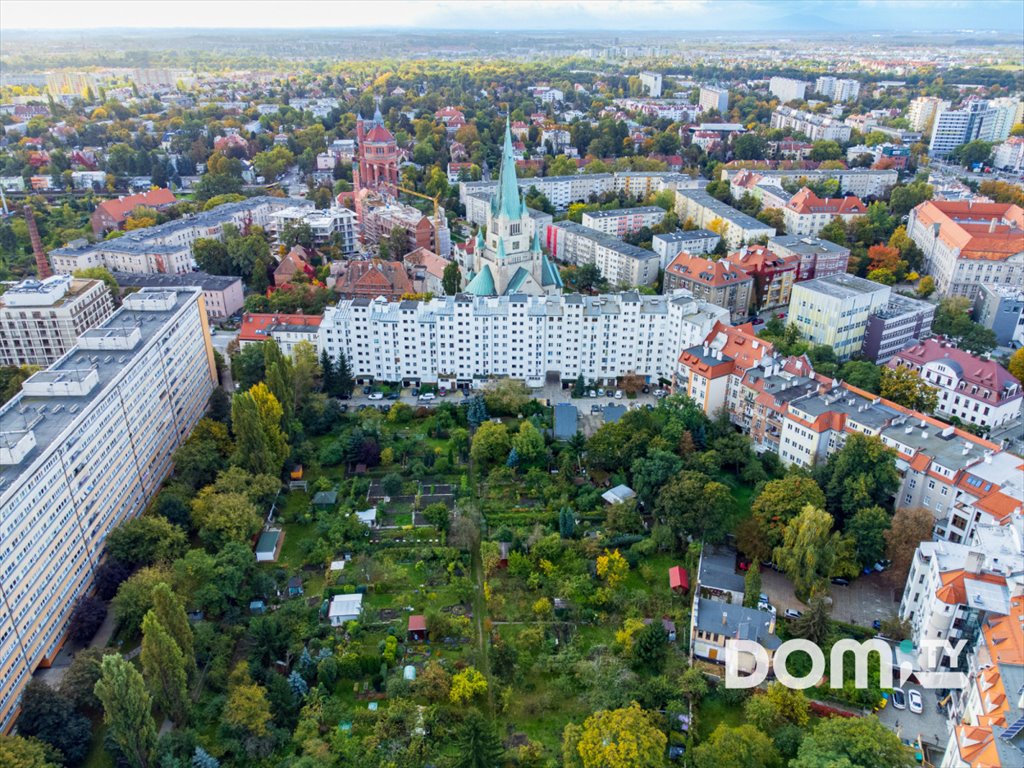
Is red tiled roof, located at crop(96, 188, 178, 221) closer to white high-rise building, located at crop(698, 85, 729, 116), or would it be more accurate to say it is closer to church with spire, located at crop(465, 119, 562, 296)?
church with spire, located at crop(465, 119, 562, 296)

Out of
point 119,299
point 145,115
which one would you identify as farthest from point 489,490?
point 145,115

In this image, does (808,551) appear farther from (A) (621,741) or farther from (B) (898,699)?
(A) (621,741)

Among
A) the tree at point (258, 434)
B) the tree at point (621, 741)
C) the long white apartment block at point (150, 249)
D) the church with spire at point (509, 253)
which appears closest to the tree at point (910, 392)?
the church with spire at point (509, 253)

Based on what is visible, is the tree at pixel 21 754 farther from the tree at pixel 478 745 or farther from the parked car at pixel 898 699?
the parked car at pixel 898 699

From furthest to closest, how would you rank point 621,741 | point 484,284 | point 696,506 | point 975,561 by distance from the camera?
point 484,284 < point 696,506 < point 975,561 < point 621,741

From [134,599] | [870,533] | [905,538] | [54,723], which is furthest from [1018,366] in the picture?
[54,723]

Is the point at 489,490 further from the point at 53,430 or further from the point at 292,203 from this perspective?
the point at 292,203
